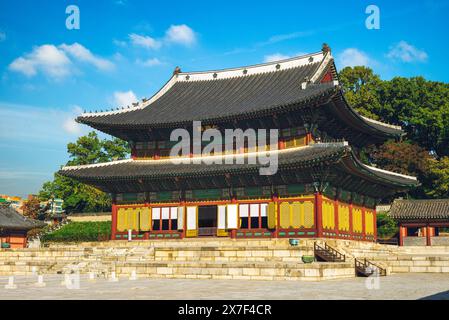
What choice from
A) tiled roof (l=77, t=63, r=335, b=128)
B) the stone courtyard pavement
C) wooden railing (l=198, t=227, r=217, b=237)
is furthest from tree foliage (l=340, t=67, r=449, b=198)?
the stone courtyard pavement

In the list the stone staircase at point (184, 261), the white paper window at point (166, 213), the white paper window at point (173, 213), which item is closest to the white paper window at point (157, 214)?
the white paper window at point (166, 213)

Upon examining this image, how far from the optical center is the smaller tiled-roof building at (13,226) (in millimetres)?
53037

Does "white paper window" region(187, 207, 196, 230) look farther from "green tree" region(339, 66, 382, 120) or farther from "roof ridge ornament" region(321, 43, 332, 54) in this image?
"green tree" region(339, 66, 382, 120)

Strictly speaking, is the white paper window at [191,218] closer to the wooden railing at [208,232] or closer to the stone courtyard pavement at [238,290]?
the wooden railing at [208,232]

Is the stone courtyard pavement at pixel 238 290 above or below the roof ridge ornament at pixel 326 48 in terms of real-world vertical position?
below

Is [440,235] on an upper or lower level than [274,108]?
lower

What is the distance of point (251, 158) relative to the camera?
39.2 metres

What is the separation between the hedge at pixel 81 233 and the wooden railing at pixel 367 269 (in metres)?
33.3

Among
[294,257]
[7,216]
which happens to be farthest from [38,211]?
[294,257]

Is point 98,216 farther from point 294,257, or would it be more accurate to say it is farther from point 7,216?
point 294,257

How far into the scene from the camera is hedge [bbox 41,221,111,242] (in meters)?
57.4

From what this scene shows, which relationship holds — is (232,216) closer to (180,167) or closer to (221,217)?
(221,217)
